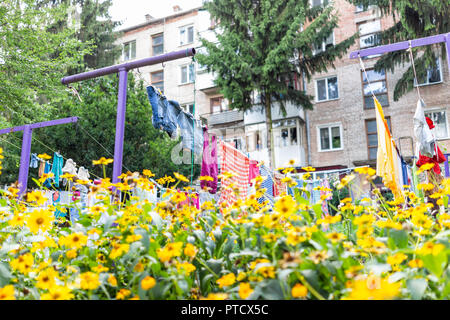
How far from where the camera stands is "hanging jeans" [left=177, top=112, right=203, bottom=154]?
545cm

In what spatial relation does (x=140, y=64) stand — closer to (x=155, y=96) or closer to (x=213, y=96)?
(x=155, y=96)

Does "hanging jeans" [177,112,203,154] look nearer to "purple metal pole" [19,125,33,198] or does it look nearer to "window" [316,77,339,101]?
"purple metal pole" [19,125,33,198]

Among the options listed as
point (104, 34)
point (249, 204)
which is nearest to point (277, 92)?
point (104, 34)

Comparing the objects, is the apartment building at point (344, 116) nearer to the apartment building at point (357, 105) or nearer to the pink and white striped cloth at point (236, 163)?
the apartment building at point (357, 105)

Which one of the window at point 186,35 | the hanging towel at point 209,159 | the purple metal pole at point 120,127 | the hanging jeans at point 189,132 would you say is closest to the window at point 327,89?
the window at point 186,35

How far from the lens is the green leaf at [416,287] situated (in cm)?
98

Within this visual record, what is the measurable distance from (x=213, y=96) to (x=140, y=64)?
55.5 feet

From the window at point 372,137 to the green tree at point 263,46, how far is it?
4.79 m

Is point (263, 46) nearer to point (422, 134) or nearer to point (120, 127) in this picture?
point (422, 134)

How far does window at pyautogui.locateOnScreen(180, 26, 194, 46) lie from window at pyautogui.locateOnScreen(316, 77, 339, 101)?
883 cm

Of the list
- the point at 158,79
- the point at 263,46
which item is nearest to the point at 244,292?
the point at 263,46

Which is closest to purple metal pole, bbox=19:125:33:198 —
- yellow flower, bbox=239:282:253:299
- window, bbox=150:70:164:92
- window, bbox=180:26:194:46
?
yellow flower, bbox=239:282:253:299

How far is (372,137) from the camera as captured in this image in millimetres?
17109
